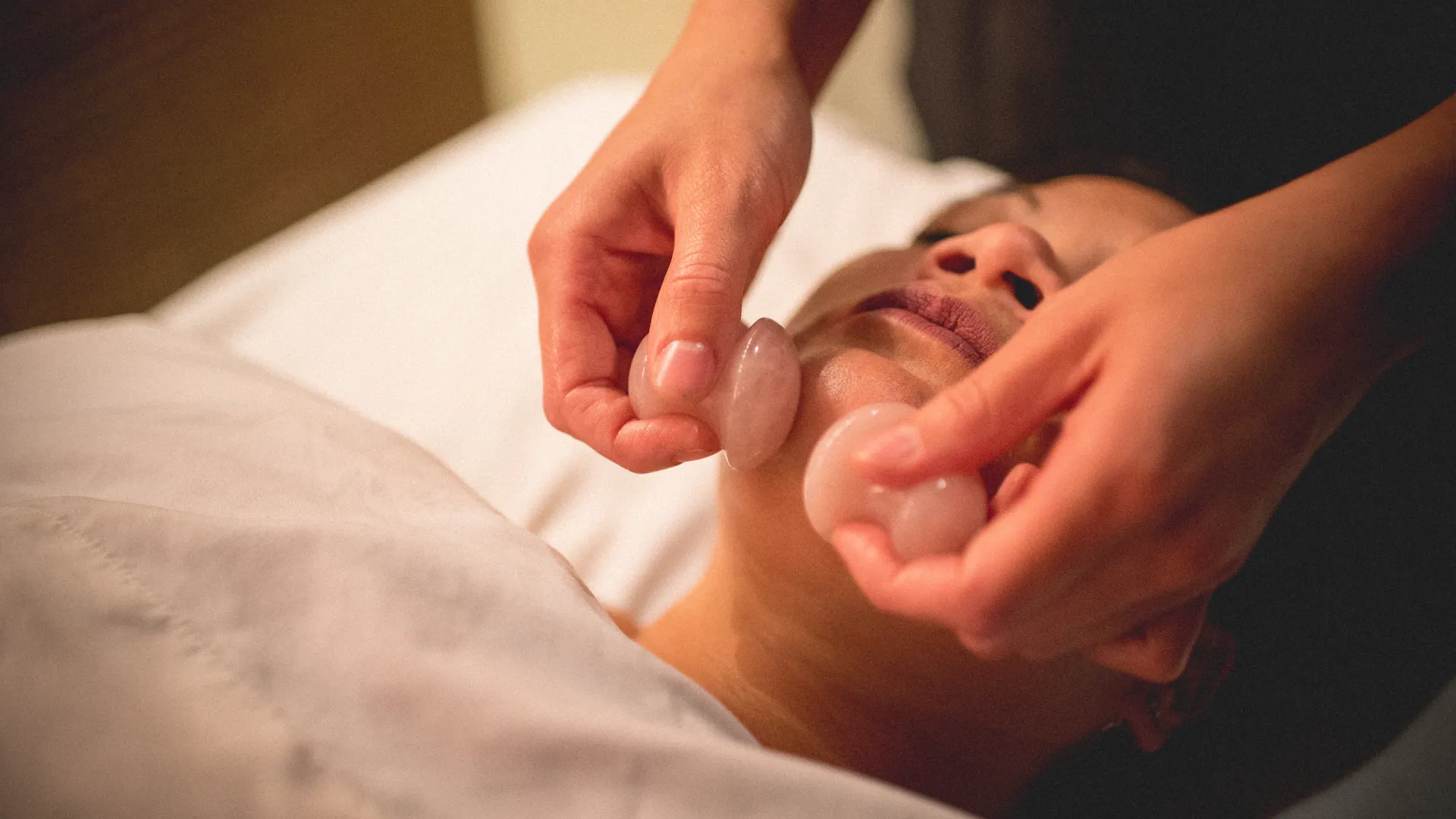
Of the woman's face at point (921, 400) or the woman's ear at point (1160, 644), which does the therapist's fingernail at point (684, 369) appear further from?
the woman's ear at point (1160, 644)

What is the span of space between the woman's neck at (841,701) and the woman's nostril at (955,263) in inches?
12.4

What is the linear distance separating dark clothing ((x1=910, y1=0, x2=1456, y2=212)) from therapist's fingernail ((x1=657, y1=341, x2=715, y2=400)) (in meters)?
0.72

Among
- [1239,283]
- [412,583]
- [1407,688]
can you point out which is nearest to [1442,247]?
[1239,283]

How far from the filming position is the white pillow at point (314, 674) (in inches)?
22.3

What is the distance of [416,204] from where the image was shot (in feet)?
4.90

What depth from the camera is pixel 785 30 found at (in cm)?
94

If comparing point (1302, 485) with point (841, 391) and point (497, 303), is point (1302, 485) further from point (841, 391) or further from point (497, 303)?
point (497, 303)

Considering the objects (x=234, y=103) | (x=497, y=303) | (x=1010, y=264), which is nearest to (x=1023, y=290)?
(x=1010, y=264)

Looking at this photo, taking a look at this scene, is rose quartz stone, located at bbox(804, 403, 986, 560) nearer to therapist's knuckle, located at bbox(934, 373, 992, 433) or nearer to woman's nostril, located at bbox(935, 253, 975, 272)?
therapist's knuckle, located at bbox(934, 373, 992, 433)

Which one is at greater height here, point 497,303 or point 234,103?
point 234,103

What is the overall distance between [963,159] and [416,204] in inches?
34.6

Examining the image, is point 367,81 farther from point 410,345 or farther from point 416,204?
point 410,345

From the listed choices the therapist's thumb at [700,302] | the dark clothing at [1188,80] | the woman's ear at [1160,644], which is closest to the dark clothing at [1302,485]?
the dark clothing at [1188,80]

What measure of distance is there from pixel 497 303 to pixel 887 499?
90 cm
